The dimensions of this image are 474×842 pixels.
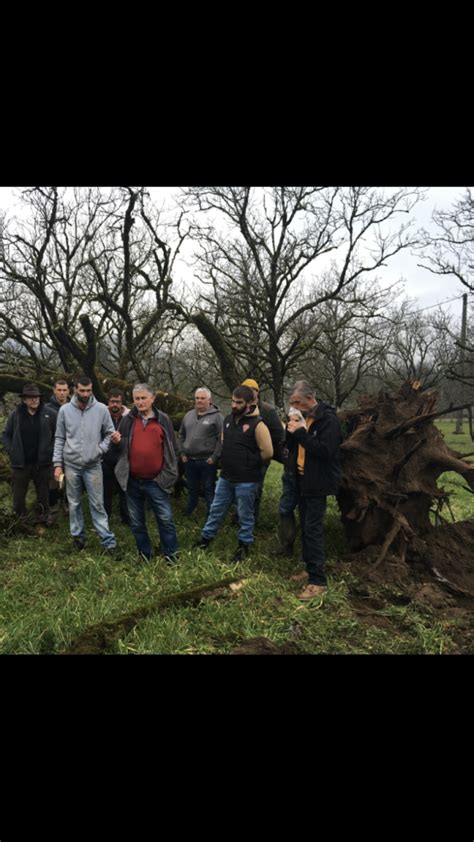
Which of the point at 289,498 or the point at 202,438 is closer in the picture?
the point at 289,498

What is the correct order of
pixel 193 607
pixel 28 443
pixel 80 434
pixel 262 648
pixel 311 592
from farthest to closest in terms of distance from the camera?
pixel 28 443
pixel 80 434
pixel 311 592
pixel 193 607
pixel 262 648

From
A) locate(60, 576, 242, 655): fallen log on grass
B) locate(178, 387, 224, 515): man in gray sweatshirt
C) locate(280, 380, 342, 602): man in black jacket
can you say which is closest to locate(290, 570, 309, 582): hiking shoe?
locate(280, 380, 342, 602): man in black jacket

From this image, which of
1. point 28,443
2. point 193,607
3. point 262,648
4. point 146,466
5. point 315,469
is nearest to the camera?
point 262,648

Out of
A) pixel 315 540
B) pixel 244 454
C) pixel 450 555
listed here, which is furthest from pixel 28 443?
pixel 450 555

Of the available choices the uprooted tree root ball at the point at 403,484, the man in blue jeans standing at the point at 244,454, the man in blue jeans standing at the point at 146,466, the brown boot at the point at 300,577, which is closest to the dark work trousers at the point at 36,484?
the man in blue jeans standing at the point at 146,466

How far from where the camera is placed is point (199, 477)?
6.71m

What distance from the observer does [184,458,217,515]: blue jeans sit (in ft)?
21.4

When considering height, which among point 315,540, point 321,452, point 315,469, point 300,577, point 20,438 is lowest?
point 300,577

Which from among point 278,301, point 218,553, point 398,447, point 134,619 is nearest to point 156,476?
point 218,553

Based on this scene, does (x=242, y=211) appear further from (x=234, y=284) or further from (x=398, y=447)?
(x=398, y=447)

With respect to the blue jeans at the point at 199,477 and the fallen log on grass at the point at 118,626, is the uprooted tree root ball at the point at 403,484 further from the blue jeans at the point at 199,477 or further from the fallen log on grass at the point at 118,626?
the fallen log on grass at the point at 118,626

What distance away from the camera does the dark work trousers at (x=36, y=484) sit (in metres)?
6.68

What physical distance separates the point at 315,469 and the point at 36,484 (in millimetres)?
4272

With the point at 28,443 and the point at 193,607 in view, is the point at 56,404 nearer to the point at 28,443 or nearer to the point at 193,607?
the point at 28,443
